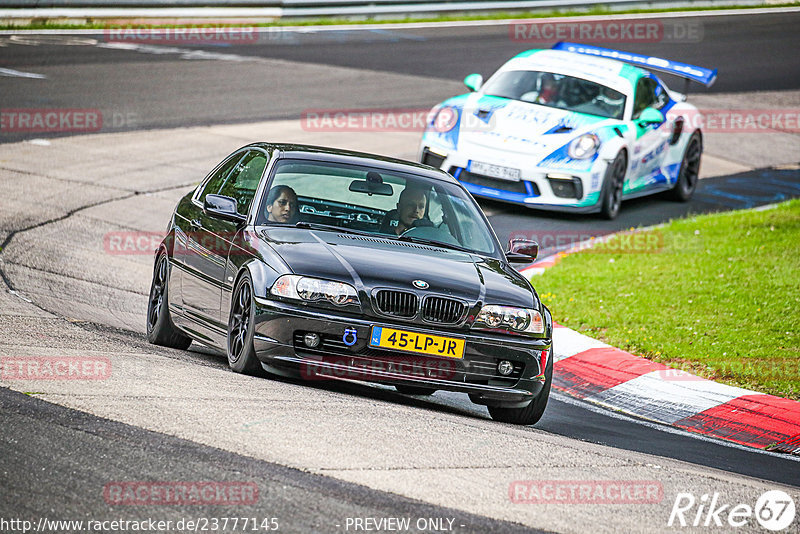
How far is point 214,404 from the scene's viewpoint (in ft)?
19.9

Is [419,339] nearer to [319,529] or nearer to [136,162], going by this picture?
[319,529]

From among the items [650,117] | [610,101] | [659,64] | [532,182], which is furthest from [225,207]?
[659,64]

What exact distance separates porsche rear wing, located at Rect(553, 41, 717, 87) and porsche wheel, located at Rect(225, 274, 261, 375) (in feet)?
29.7

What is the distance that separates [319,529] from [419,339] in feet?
7.81

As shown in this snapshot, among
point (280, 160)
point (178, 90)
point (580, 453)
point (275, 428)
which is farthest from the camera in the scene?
point (178, 90)

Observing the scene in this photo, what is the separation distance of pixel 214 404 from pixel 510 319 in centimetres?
186

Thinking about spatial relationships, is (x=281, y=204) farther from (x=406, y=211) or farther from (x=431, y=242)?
(x=431, y=242)

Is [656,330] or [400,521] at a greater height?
[400,521]

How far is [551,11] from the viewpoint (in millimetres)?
34031

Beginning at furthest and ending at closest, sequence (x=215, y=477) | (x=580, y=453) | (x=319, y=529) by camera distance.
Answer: (x=580, y=453) < (x=215, y=477) < (x=319, y=529)

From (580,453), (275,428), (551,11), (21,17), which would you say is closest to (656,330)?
(580,453)

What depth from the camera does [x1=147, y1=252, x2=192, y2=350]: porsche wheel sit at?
862cm

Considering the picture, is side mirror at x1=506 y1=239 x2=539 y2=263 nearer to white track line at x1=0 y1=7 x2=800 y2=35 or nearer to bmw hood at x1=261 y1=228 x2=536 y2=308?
bmw hood at x1=261 y1=228 x2=536 y2=308

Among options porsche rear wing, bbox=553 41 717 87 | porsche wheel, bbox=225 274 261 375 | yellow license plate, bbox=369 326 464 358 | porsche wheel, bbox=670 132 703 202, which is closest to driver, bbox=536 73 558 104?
porsche rear wing, bbox=553 41 717 87
